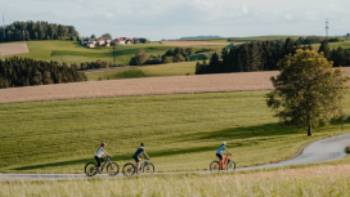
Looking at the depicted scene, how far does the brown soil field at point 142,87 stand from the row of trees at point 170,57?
55.9m

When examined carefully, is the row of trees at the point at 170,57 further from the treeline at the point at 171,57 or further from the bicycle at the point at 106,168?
the bicycle at the point at 106,168

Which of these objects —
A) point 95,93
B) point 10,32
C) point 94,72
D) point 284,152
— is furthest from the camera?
point 10,32

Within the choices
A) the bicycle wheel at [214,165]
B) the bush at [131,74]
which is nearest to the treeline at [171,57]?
the bush at [131,74]

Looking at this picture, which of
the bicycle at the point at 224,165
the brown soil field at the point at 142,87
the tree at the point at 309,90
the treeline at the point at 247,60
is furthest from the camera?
the treeline at the point at 247,60

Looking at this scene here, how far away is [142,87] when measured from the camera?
8356cm

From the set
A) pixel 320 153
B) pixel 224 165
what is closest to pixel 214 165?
pixel 224 165

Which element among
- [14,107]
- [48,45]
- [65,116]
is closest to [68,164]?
[65,116]

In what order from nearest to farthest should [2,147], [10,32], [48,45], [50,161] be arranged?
[50,161] < [2,147] < [48,45] < [10,32]

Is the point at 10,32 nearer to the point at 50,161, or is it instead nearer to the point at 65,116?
the point at 65,116

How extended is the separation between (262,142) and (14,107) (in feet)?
108

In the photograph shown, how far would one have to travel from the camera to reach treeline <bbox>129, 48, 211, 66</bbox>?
148 m

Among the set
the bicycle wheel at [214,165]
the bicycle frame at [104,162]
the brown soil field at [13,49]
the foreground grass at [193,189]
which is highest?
the foreground grass at [193,189]

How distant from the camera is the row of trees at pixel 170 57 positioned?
5846 inches

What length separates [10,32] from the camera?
192875mm
